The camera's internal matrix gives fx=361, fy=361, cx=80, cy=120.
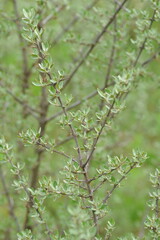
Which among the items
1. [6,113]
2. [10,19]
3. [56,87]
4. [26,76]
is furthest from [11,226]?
[56,87]

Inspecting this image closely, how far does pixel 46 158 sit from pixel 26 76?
2.87ft

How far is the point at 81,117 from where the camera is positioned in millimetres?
1456

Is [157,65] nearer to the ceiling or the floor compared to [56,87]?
nearer to the floor

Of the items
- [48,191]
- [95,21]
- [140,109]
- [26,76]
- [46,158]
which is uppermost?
[95,21]

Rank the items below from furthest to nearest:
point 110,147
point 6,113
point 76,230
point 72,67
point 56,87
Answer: point 110,147
point 6,113
point 72,67
point 56,87
point 76,230

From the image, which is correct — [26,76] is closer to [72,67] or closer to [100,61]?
[72,67]

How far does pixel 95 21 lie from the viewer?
7.64 feet

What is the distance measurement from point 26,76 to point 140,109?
1.27 meters

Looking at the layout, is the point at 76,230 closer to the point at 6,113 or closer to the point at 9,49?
the point at 6,113

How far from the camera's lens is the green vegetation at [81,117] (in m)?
1.42

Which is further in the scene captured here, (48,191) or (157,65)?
(157,65)

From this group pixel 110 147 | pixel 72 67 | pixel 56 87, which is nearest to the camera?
pixel 56 87

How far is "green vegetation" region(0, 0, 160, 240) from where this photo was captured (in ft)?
4.67

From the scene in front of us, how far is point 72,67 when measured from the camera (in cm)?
258
